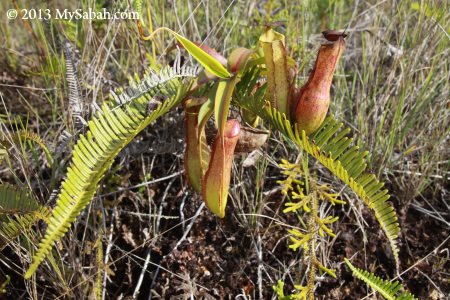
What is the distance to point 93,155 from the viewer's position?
3.42 feet

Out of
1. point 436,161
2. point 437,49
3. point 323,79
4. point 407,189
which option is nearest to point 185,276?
point 323,79

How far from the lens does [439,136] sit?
5.32 ft

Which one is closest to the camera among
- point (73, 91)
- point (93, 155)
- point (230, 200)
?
point (93, 155)

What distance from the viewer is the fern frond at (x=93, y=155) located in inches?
36.5

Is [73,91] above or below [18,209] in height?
above

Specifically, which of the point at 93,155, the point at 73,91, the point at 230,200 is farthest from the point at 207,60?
the point at 230,200

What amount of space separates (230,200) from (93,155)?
0.63 metres

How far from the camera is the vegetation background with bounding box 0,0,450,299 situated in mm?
1401

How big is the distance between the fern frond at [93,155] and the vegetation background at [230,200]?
256 mm

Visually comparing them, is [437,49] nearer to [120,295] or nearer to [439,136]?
[439,136]

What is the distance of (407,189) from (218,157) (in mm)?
759

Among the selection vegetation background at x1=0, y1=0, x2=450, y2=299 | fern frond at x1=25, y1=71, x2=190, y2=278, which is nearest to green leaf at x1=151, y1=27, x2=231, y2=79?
fern frond at x1=25, y1=71, x2=190, y2=278

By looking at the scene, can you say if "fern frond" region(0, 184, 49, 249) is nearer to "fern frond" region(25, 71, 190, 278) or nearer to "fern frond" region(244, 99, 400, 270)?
"fern frond" region(25, 71, 190, 278)

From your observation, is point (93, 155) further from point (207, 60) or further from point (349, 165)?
point (349, 165)
